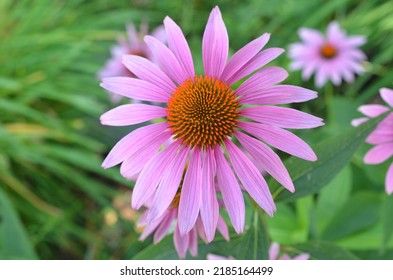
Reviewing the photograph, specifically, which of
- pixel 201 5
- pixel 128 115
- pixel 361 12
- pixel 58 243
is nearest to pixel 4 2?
pixel 201 5

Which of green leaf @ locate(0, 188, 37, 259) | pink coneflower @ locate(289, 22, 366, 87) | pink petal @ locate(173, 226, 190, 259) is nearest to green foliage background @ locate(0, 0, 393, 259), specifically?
pink coneflower @ locate(289, 22, 366, 87)

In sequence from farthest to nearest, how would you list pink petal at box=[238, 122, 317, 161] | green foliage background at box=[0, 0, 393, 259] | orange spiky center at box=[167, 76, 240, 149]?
green foliage background at box=[0, 0, 393, 259]
orange spiky center at box=[167, 76, 240, 149]
pink petal at box=[238, 122, 317, 161]

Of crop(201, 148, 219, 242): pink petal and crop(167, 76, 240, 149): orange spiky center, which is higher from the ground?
crop(167, 76, 240, 149): orange spiky center

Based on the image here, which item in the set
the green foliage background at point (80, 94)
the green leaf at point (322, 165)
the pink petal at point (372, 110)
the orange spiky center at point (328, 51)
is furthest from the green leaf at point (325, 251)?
the orange spiky center at point (328, 51)

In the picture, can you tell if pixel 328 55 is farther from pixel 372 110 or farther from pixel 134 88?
pixel 134 88

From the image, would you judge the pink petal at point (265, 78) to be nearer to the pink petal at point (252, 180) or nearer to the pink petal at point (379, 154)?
the pink petal at point (252, 180)

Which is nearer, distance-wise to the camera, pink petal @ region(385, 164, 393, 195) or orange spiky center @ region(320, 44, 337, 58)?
pink petal @ region(385, 164, 393, 195)

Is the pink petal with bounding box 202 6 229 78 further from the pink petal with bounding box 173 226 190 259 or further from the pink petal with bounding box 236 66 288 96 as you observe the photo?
the pink petal with bounding box 173 226 190 259
